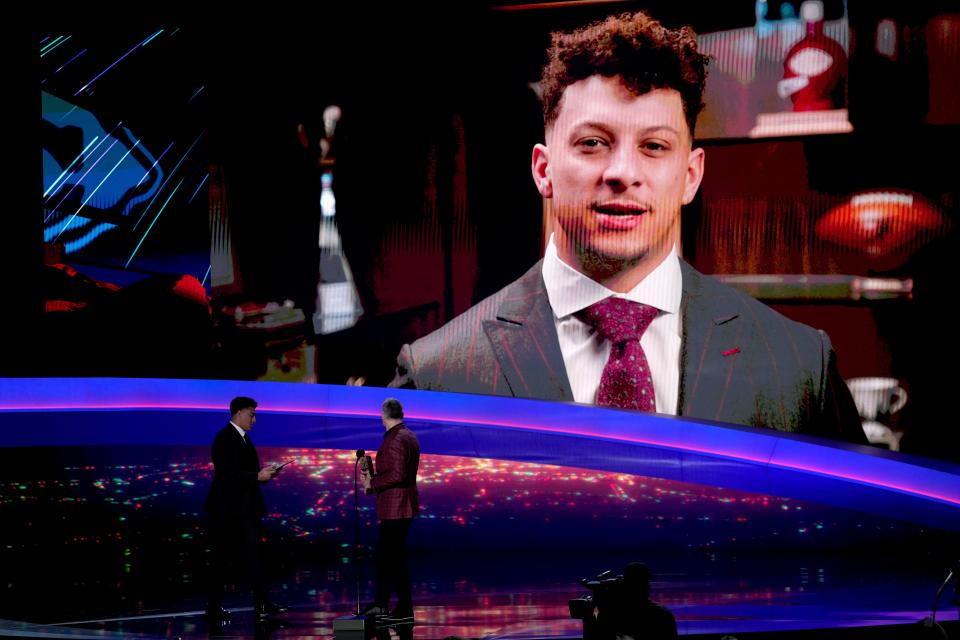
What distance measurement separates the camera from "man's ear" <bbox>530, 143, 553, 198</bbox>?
22.7ft

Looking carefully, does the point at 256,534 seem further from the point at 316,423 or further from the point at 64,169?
the point at 64,169

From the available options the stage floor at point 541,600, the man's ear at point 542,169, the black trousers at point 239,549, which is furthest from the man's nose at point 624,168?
the black trousers at point 239,549

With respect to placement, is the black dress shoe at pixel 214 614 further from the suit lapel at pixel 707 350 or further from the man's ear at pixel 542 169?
the man's ear at pixel 542 169

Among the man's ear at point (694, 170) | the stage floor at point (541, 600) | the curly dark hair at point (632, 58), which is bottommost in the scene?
the stage floor at point (541, 600)

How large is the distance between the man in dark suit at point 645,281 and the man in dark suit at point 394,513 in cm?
185

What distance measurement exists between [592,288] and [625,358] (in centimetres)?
45

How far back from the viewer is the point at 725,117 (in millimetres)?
6641

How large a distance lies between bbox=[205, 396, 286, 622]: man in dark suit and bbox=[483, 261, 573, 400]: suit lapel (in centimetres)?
205

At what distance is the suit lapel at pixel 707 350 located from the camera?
670 centimetres

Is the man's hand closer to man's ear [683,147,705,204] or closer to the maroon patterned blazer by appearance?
the maroon patterned blazer

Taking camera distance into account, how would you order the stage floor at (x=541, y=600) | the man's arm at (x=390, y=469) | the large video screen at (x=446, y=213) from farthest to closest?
the large video screen at (x=446, y=213) < the man's arm at (x=390, y=469) < the stage floor at (x=541, y=600)

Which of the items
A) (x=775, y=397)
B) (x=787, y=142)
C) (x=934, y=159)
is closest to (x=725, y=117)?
(x=787, y=142)

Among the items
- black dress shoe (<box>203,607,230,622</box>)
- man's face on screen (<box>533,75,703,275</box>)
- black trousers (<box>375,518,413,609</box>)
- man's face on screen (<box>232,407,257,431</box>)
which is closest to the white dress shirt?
man's face on screen (<box>533,75,703,275</box>)

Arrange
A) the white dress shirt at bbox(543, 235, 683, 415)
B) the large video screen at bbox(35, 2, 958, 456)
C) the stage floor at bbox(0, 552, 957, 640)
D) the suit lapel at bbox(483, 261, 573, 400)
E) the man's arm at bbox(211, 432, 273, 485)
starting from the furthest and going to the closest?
the suit lapel at bbox(483, 261, 573, 400) → the white dress shirt at bbox(543, 235, 683, 415) → the large video screen at bbox(35, 2, 958, 456) → the man's arm at bbox(211, 432, 273, 485) → the stage floor at bbox(0, 552, 957, 640)
